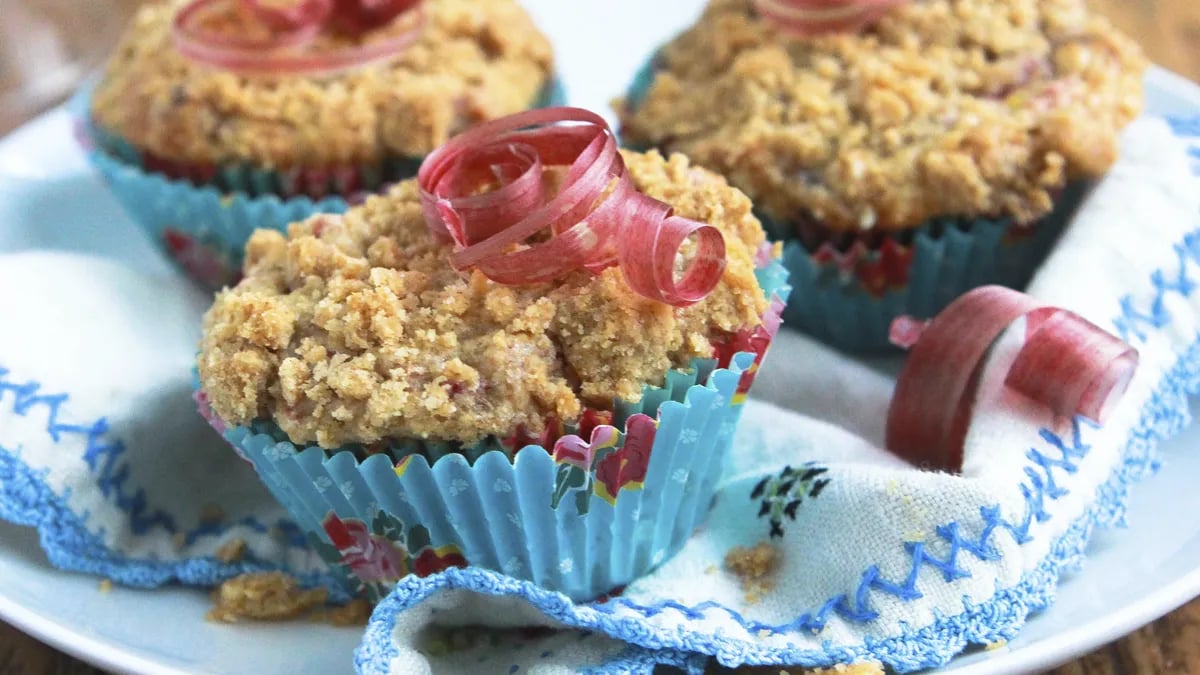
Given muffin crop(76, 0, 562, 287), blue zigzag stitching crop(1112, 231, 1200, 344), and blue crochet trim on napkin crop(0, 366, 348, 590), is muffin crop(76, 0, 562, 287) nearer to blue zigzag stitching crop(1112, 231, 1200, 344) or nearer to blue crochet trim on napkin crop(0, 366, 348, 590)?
blue crochet trim on napkin crop(0, 366, 348, 590)

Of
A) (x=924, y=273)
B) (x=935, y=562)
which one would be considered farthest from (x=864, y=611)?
(x=924, y=273)

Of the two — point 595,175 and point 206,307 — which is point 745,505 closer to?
point 595,175

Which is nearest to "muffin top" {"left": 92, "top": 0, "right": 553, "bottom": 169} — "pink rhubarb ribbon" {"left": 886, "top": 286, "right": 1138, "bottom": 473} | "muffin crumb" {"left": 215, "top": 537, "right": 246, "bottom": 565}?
"muffin crumb" {"left": 215, "top": 537, "right": 246, "bottom": 565}

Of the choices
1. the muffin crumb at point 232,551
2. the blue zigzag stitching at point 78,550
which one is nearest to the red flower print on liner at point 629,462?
the blue zigzag stitching at point 78,550

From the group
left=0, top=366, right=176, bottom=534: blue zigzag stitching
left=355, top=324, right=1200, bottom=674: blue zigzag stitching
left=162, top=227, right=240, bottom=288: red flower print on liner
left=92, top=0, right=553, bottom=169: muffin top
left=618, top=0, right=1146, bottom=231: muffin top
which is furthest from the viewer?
left=162, top=227, right=240, bottom=288: red flower print on liner

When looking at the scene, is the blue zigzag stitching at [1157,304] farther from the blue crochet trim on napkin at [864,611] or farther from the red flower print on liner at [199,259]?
the red flower print on liner at [199,259]

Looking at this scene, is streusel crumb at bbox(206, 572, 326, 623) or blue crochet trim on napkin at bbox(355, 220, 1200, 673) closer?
blue crochet trim on napkin at bbox(355, 220, 1200, 673)
